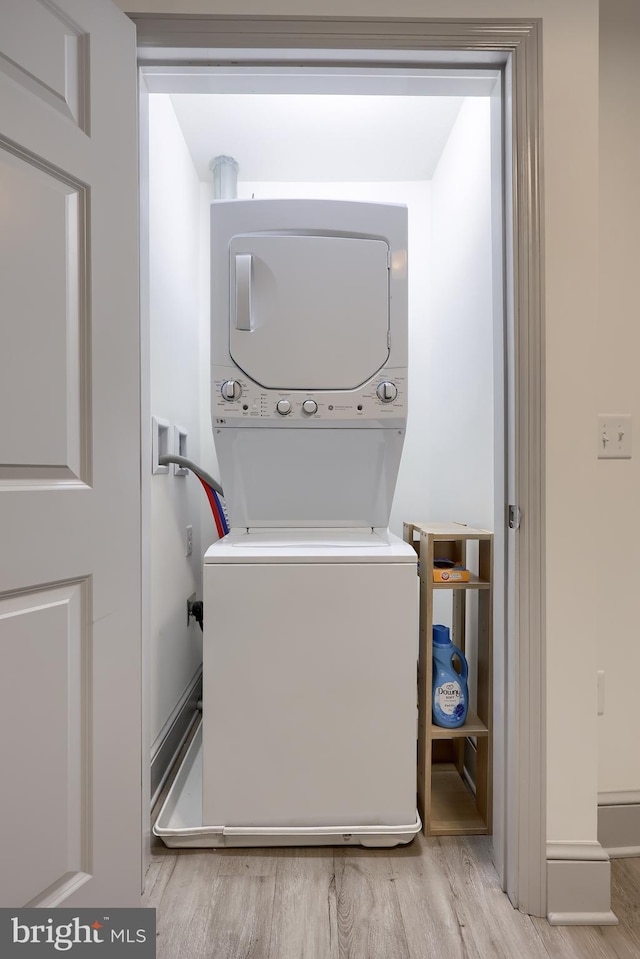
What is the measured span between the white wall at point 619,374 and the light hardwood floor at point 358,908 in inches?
20.0

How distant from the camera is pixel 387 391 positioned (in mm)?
1589

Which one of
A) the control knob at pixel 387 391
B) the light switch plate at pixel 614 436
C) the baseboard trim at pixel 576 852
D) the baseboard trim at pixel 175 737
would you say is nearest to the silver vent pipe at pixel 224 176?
the control knob at pixel 387 391

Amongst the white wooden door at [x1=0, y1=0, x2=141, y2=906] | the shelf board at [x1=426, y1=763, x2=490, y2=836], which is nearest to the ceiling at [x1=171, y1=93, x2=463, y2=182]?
the white wooden door at [x1=0, y1=0, x2=141, y2=906]

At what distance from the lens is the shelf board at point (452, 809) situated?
1.55 meters

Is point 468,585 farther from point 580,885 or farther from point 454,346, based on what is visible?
point 454,346

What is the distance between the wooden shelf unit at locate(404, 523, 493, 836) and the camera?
156 centimetres

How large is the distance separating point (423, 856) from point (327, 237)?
1.75 metres

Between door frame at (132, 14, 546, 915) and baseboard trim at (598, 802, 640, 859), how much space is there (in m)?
0.37

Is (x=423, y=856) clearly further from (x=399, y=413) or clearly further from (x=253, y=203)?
(x=253, y=203)

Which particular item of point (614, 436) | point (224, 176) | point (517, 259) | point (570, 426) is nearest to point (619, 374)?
point (614, 436)

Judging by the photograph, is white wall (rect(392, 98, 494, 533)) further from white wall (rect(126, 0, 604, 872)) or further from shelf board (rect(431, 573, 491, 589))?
white wall (rect(126, 0, 604, 872))

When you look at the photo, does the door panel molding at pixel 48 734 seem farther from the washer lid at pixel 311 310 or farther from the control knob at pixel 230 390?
the washer lid at pixel 311 310

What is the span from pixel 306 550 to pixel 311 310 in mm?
701

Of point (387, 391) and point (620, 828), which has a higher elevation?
point (387, 391)
